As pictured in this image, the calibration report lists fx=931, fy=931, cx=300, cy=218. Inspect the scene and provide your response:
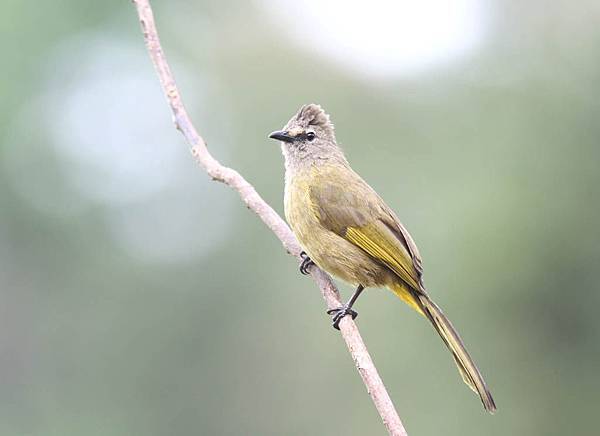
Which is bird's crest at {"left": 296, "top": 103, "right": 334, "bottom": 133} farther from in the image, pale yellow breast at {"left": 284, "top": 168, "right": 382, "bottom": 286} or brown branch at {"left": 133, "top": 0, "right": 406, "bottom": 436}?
brown branch at {"left": 133, "top": 0, "right": 406, "bottom": 436}

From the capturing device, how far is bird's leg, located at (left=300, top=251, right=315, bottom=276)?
4.43 m

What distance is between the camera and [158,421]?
1352 centimetres

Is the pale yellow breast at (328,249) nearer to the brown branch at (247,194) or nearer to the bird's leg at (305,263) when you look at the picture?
the bird's leg at (305,263)

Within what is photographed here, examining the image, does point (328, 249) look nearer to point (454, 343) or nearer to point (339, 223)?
point (339, 223)

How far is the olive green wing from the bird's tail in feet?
0.51

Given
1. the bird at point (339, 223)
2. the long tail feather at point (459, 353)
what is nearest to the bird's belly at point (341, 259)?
the bird at point (339, 223)

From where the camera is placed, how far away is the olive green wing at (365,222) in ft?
14.6

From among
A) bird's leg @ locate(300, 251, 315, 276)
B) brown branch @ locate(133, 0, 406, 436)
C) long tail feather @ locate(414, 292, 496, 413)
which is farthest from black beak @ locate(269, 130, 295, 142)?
long tail feather @ locate(414, 292, 496, 413)

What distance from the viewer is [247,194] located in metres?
3.76

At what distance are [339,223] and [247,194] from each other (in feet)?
3.08

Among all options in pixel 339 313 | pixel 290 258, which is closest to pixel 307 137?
pixel 339 313

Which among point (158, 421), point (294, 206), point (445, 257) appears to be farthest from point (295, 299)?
point (294, 206)

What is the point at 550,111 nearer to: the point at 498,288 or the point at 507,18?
the point at 498,288

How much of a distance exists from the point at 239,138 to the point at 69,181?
298 centimetres
